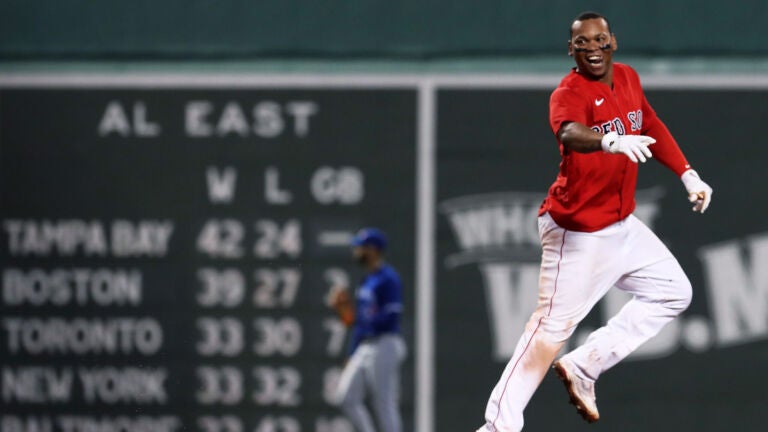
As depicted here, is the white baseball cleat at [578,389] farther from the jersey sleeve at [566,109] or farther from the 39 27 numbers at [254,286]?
the 39 27 numbers at [254,286]

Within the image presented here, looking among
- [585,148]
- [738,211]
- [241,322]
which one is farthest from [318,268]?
[585,148]

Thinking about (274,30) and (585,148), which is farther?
(274,30)

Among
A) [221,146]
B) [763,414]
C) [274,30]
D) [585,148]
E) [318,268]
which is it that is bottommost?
[763,414]

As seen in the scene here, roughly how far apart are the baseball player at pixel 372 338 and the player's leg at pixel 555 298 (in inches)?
168

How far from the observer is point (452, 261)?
1058 centimetres

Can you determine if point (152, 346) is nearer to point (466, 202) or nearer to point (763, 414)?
point (466, 202)

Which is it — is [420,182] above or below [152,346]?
above

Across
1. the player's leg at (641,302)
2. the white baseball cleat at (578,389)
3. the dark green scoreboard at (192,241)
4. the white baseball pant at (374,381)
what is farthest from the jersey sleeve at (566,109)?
the white baseball pant at (374,381)

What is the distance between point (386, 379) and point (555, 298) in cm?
471

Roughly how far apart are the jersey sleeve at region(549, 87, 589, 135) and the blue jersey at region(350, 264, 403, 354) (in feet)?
15.7

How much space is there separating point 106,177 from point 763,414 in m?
4.91

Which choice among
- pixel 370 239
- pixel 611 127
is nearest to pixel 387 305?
pixel 370 239

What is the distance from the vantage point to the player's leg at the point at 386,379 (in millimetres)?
10531

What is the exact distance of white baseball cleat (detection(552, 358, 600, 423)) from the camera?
607 centimetres
